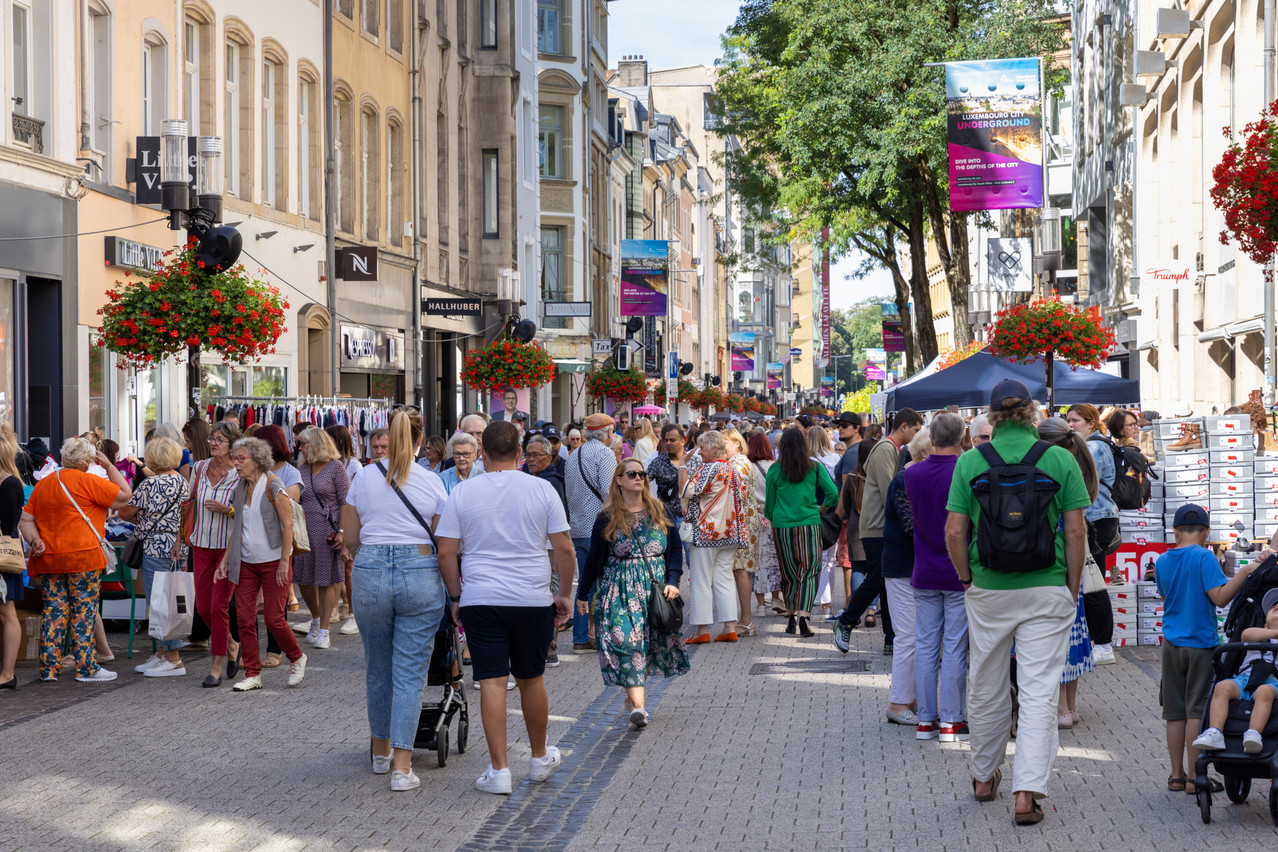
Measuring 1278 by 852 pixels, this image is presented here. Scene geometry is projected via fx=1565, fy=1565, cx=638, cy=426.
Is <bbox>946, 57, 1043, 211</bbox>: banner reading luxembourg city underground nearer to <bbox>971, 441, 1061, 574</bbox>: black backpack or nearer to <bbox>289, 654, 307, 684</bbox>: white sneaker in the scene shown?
<bbox>289, 654, 307, 684</bbox>: white sneaker

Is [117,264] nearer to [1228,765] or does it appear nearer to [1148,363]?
[1228,765]

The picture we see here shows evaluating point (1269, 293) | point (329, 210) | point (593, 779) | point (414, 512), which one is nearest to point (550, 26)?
point (329, 210)

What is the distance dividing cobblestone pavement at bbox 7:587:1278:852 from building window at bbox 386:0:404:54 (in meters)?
20.6

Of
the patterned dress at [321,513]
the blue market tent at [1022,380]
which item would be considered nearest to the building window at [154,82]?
the patterned dress at [321,513]

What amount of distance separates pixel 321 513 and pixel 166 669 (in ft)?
5.86

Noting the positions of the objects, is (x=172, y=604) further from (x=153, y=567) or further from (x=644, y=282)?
(x=644, y=282)

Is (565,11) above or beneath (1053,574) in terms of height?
above

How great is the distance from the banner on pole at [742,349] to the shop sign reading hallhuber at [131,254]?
83.9m

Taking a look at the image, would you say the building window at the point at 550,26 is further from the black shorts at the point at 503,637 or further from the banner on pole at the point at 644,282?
the black shorts at the point at 503,637

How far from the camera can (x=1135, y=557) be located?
43.0 ft

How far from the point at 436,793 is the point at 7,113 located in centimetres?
1116

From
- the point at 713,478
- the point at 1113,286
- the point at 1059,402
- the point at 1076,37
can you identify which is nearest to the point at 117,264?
the point at 713,478

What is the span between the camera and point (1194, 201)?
29031mm

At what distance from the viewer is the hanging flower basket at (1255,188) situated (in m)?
11.0
